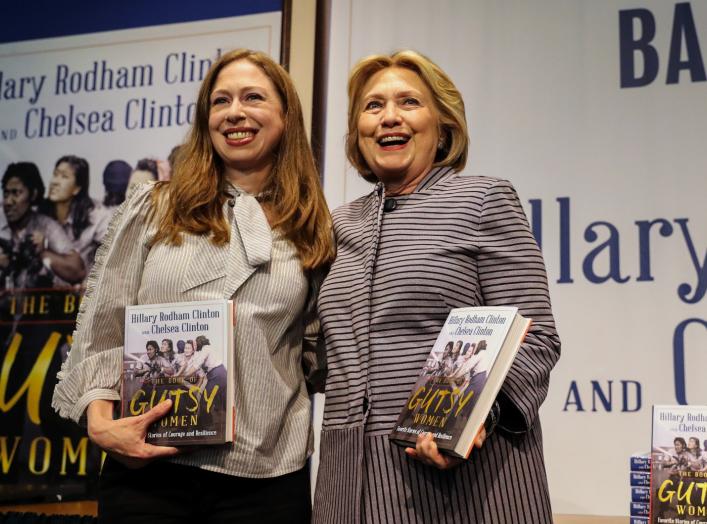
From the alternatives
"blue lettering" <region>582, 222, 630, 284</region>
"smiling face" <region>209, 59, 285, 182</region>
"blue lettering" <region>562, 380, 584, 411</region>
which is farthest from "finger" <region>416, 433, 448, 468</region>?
"blue lettering" <region>582, 222, 630, 284</region>

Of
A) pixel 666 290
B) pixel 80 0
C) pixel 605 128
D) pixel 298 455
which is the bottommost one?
pixel 298 455

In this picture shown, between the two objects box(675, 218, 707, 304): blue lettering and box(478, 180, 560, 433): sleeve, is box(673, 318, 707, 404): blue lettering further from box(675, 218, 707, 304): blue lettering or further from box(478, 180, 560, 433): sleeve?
box(478, 180, 560, 433): sleeve

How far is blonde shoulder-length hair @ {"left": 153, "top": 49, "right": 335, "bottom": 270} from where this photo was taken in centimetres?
184

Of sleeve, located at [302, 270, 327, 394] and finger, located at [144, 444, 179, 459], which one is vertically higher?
sleeve, located at [302, 270, 327, 394]

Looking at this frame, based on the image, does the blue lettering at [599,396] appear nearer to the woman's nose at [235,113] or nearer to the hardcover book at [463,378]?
the hardcover book at [463,378]

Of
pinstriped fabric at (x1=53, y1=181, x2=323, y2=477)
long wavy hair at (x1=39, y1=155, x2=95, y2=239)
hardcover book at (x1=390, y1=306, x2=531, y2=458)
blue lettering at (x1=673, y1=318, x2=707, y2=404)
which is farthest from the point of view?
long wavy hair at (x1=39, y1=155, x2=95, y2=239)

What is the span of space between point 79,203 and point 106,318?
1819 mm

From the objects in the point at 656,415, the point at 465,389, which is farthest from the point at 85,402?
the point at 656,415

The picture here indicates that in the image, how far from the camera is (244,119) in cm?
193

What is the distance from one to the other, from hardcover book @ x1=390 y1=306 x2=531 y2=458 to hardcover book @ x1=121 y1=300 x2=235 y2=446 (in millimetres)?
333

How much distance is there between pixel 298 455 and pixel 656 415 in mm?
769

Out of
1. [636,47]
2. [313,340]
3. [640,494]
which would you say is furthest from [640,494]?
[636,47]

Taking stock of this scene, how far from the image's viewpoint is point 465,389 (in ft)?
4.71

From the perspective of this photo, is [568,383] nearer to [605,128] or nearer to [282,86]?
[605,128]
